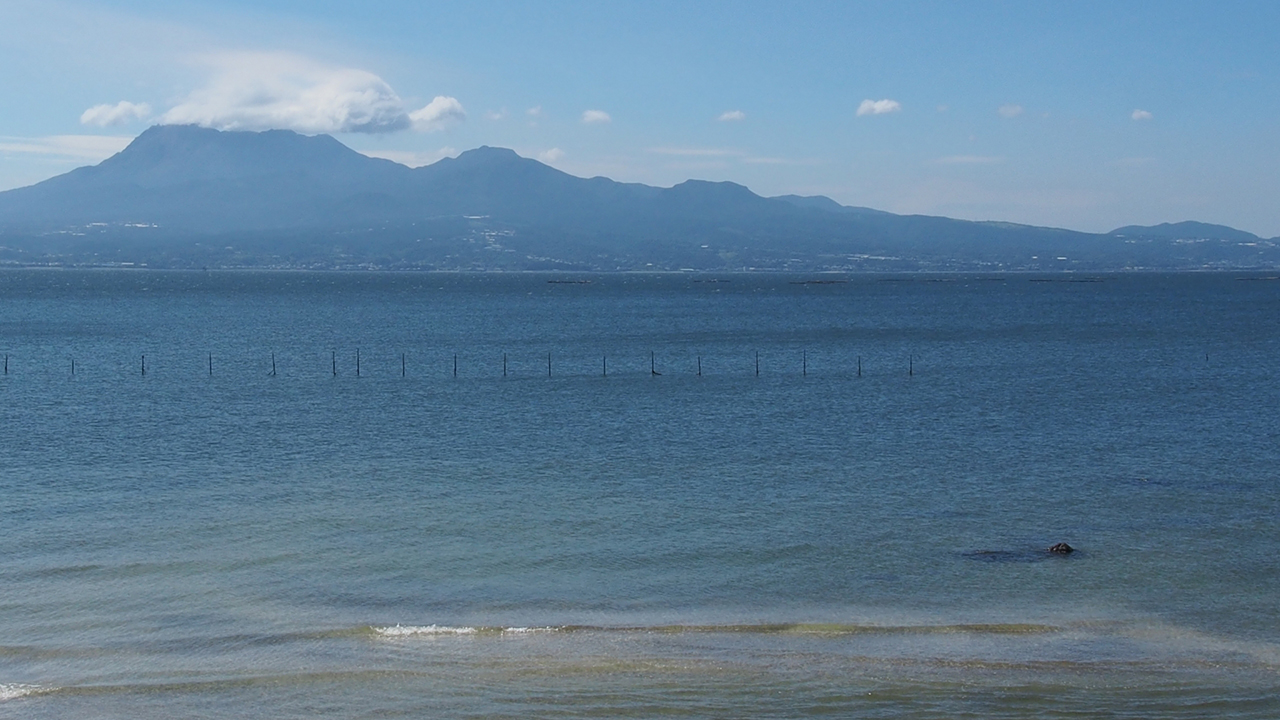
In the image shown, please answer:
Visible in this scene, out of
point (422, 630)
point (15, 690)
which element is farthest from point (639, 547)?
point (15, 690)

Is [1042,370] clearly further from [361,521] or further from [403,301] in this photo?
[403,301]

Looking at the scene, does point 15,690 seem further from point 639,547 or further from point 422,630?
point 639,547

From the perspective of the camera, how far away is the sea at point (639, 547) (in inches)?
838

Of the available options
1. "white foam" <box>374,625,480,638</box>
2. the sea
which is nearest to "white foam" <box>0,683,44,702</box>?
the sea

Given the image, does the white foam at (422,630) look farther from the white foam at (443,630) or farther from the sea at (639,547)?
the sea at (639,547)

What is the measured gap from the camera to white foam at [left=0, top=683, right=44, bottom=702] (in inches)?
810

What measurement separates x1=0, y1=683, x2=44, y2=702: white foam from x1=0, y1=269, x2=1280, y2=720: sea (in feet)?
0.33

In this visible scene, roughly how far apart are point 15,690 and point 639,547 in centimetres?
1521

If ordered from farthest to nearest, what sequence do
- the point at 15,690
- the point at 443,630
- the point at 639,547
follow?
the point at 639,547, the point at 443,630, the point at 15,690

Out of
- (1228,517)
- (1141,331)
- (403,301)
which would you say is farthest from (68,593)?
(403,301)

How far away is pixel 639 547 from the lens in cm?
3098

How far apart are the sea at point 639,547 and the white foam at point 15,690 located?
99mm

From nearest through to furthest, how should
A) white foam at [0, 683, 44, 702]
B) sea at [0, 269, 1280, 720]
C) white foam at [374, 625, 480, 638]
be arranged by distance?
white foam at [0, 683, 44, 702] < sea at [0, 269, 1280, 720] < white foam at [374, 625, 480, 638]

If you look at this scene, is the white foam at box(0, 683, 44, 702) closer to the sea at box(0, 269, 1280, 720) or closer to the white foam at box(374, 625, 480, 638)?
the sea at box(0, 269, 1280, 720)
